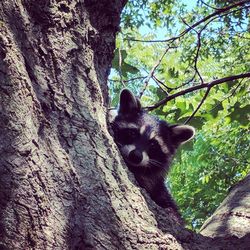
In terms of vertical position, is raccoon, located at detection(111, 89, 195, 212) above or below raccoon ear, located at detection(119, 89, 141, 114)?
below

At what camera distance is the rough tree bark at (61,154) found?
58.5 inches

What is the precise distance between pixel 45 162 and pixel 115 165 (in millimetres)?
316

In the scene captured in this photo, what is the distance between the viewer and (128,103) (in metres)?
3.77

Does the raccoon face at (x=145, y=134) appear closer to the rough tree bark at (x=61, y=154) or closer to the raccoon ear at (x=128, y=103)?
the raccoon ear at (x=128, y=103)

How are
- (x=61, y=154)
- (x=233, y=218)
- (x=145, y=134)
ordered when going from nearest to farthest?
(x=61, y=154), (x=233, y=218), (x=145, y=134)

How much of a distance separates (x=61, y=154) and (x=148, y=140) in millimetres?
2073

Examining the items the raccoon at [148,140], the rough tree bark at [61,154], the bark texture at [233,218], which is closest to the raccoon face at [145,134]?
the raccoon at [148,140]

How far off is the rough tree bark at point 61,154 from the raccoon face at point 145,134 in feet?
4.74

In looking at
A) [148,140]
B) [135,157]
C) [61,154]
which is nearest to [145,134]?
[148,140]

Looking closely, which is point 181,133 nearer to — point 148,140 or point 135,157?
point 148,140

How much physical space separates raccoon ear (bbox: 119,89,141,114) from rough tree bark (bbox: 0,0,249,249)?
1588 mm

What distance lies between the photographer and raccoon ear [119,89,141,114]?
3.70 metres

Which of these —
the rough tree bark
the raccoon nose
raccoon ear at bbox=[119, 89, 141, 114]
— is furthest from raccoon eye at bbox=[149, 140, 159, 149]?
the rough tree bark

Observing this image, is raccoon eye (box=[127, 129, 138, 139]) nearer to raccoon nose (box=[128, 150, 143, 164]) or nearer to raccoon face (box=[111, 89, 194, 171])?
raccoon face (box=[111, 89, 194, 171])
